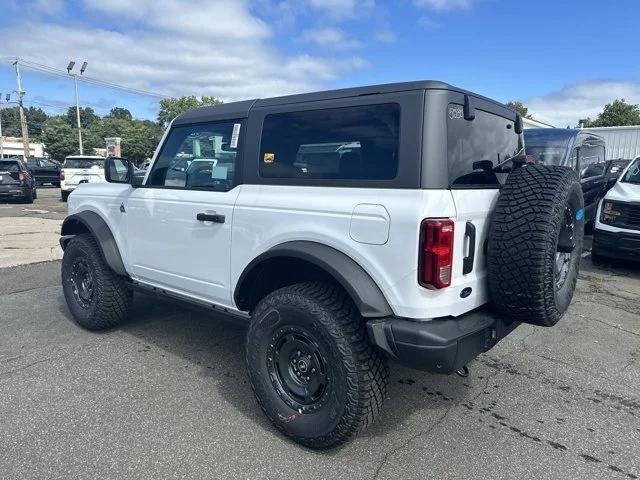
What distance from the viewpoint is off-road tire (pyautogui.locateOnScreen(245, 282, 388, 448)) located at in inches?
98.0

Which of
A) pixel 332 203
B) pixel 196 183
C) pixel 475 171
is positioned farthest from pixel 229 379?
pixel 475 171

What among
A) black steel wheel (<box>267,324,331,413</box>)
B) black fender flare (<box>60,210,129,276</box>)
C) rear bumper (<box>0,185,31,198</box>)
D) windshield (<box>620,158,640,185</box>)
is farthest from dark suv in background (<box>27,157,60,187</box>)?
black steel wheel (<box>267,324,331,413</box>)

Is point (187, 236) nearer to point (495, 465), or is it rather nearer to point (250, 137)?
point (250, 137)

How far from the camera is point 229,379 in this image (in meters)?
3.54

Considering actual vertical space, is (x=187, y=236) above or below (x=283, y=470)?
above

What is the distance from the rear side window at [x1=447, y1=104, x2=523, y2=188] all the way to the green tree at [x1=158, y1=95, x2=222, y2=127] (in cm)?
3921

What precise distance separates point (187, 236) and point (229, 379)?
1.10 metres

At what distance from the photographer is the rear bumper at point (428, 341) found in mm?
2326

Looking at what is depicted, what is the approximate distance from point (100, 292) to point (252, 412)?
1.97 meters

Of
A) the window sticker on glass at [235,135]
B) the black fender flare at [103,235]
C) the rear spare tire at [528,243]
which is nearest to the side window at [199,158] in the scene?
the window sticker on glass at [235,135]

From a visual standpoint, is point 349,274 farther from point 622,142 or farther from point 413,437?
point 622,142

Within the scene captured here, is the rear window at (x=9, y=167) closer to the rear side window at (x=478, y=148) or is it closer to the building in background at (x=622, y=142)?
the rear side window at (x=478, y=148)

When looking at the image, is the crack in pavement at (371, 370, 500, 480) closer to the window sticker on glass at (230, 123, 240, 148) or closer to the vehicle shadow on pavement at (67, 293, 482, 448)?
the vehicle shadow on pavement at (67, 293, 482, 448)

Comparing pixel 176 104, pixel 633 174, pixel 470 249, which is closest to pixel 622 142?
pixel 633 174
